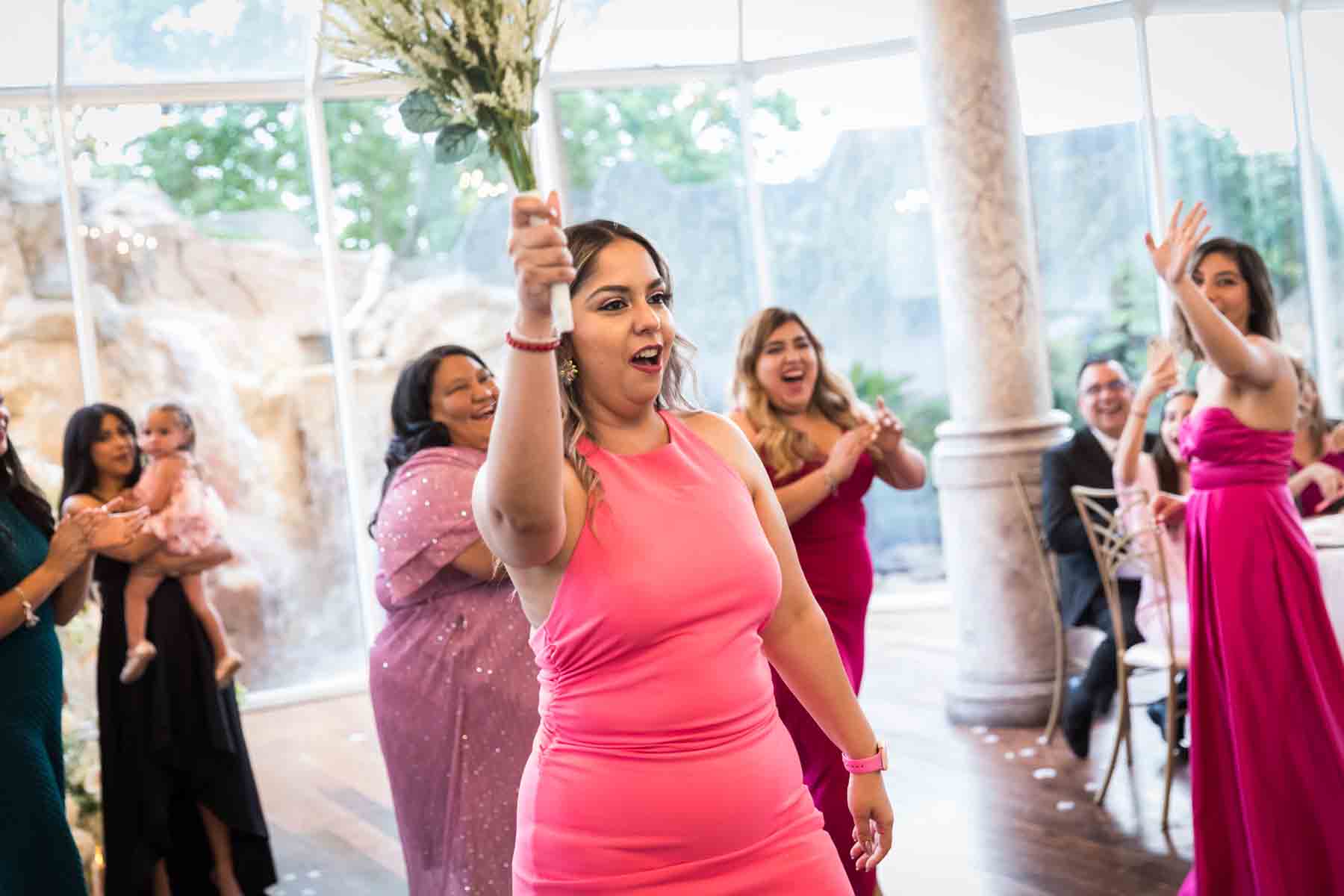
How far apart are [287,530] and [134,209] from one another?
204 cm

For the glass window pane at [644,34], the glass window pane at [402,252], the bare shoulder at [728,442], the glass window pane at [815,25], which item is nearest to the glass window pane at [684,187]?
the glass window pane at [644,34]

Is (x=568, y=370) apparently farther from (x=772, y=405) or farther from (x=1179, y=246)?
(x=772, y=405)

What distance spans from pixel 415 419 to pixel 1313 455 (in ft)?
12.3

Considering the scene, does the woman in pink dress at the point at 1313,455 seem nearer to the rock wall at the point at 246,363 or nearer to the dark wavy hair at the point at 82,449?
the dark wavy hair at the point at 82,449

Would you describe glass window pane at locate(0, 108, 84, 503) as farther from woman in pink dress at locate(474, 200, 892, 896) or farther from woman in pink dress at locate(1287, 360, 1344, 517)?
woman in pink dress at locate(474, 200, 892, 896)

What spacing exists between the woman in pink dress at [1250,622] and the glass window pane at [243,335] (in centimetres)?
576

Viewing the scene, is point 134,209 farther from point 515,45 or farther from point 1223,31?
point 515,45

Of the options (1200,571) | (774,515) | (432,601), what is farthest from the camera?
(1200,571)

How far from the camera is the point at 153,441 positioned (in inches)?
200

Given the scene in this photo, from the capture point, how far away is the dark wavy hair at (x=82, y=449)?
4578mm

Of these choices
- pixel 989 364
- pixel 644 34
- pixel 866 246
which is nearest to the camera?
pixel 989 364

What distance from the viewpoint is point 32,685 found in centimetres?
334

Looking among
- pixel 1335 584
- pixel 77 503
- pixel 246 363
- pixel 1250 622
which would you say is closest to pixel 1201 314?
pixel 1250 622

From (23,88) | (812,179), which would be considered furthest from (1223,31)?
(23,88)
